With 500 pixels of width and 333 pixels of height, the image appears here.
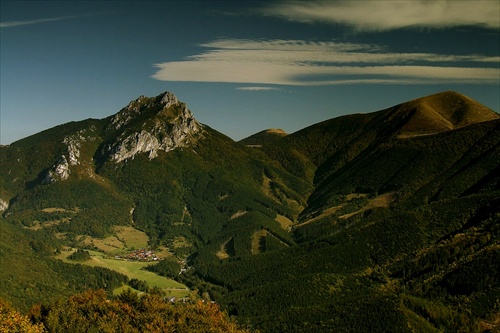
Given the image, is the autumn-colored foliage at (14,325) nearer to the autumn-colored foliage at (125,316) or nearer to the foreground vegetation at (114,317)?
the foreground vegetation at (114,317)

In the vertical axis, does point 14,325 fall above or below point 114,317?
above

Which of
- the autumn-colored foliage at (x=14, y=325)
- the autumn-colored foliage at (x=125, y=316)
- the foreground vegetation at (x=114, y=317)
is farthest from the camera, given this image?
the autumn-colored foliage at (x=125, y=316)

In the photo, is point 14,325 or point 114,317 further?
point 114,317

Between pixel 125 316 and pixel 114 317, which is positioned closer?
pixel 114 317

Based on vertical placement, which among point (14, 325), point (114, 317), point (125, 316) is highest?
Answer: point (14, 325)

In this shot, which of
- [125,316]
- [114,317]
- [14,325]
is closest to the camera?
[14,325]

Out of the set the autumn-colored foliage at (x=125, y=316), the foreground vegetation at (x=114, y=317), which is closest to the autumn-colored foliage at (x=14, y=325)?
the foreground vegetation at (x=114, y=317)

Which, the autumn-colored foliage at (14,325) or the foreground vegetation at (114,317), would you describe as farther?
the foreground vegetation at (114,317)

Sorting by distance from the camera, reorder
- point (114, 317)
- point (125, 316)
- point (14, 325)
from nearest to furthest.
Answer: point (14, 325) → point (114, 317) → point (125, 316)

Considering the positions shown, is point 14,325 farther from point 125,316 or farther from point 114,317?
point 125,316

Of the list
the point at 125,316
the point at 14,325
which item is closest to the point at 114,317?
the point at 125,316

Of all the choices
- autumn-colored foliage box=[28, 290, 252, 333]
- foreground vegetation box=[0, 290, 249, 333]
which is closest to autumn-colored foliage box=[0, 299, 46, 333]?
foreground vegetation box=[0, 290, 249, 333]
